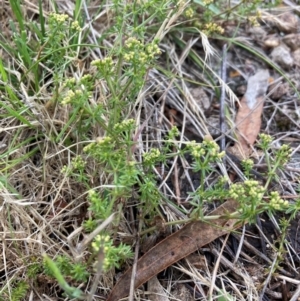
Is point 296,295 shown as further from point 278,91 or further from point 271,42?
point 271,42

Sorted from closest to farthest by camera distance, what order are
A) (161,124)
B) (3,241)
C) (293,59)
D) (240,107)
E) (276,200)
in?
(276,200) < (3,241) < (161,124) < (240,107) < (293,59)

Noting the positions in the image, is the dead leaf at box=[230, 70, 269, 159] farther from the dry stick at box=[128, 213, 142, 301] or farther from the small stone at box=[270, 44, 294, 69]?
the dry stick at box=[128, 213, 142, 301]

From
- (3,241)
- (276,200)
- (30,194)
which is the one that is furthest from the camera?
(30,194)

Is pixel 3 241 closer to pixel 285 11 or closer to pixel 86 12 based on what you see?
pixel 86 12

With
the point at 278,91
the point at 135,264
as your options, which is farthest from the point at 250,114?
the point at 135,264

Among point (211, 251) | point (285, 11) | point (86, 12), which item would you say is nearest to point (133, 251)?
point (211, 251)

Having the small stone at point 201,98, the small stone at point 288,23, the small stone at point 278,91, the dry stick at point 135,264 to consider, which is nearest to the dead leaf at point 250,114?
the small stone at point 278,91

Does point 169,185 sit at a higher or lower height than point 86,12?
lower
